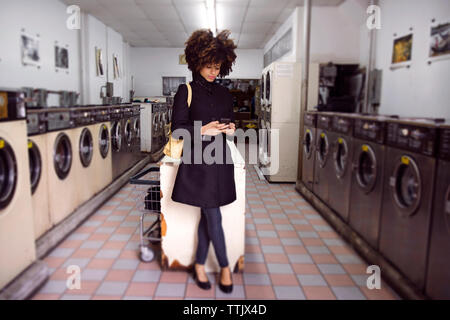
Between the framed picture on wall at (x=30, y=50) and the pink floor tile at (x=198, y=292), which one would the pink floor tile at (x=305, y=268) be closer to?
the pink floor tile at (x=198, y=292)

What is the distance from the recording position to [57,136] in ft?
10.7

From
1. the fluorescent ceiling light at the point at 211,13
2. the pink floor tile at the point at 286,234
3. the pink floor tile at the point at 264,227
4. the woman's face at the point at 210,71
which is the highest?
the fluorescent ceiling light at the point at 211,13

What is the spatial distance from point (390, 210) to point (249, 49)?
10.4m

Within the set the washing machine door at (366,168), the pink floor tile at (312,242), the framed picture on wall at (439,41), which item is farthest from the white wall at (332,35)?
the pink floor tile at (312,242)

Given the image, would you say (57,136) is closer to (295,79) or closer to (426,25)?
(295,79)

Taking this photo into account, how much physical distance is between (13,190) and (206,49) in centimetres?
150

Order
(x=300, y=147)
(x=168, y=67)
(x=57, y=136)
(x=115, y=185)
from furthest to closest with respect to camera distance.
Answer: (x=168, y=67) < (x=300, y=147) < (x=115, y=185) < (x=57, y=136)

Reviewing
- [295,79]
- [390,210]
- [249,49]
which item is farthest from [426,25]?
[249,49]

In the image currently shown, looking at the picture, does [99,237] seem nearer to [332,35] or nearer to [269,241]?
[269,241]

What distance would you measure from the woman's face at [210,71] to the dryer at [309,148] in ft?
8.28

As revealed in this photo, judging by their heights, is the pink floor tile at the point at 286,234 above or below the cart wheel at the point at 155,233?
below

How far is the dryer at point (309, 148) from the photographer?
4602 millimetres

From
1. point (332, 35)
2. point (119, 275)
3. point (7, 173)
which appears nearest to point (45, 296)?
point (119, 275)

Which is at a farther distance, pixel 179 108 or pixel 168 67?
pixel 168 67
